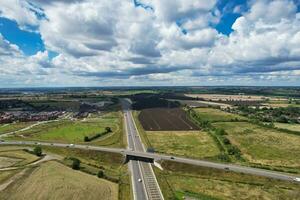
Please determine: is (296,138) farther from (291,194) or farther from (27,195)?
(27,195)

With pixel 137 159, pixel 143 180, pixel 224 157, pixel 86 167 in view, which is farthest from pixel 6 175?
pixel 224 157

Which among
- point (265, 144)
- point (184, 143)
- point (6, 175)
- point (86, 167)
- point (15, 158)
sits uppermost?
point (6, 175)

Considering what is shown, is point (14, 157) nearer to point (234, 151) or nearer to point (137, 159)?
point (137, 159)

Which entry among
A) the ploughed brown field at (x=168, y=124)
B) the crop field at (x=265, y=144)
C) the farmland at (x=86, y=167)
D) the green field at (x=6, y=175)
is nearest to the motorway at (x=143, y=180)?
the farmland at (x=86, y=167)

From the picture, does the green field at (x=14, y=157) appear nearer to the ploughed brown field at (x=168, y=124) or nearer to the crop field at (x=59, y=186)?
the crop field at (x=59, y=186)

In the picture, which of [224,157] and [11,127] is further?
[11,127]

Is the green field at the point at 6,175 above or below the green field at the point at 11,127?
above

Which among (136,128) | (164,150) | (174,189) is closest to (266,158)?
(164,150)
